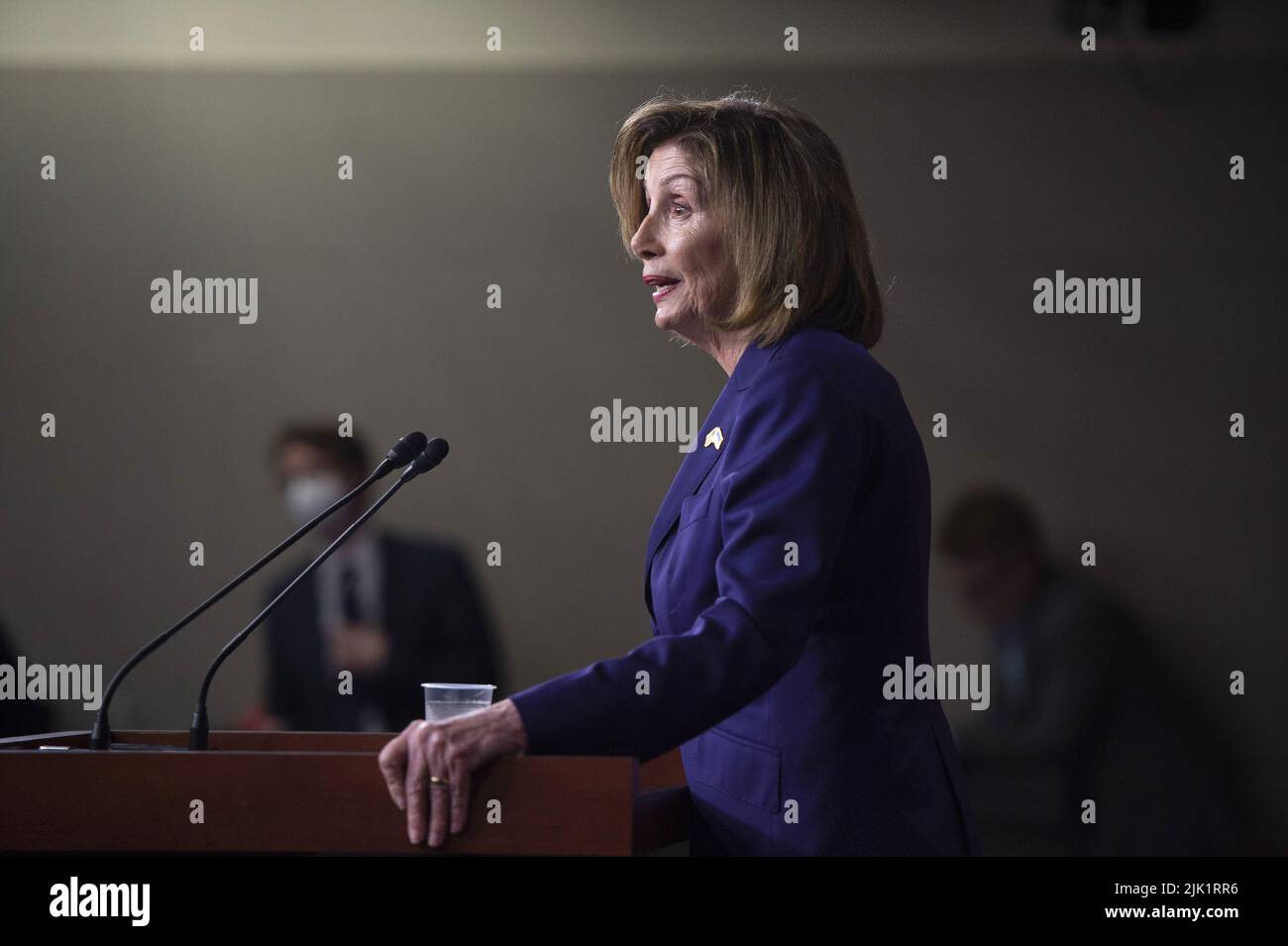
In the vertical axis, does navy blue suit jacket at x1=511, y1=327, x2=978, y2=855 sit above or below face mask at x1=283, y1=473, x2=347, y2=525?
below

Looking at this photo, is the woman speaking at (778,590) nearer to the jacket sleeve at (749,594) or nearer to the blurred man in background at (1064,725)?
the jacket sleeve at (749,594)

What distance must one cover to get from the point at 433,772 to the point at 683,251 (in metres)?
0.72

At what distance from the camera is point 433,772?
1056 millimetres

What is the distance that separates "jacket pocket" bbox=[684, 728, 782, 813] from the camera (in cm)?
124

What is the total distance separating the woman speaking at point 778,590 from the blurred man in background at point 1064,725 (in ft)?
8.66

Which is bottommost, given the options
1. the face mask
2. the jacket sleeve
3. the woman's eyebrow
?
the jacket sleeve

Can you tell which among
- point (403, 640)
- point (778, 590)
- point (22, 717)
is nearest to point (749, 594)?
point (778, 590)

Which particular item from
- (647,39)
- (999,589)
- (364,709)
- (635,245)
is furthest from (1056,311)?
(635,245)

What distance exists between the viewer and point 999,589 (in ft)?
13.2
